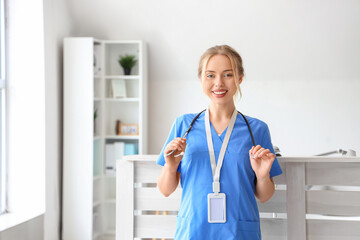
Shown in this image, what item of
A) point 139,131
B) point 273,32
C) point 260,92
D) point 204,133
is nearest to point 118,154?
point 139,131

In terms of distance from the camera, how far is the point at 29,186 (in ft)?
13.4

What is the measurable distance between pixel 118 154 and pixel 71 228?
82cm

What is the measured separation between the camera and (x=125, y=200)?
239cm

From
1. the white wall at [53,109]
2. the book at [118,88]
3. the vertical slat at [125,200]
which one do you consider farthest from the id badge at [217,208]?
the book at [118,88]

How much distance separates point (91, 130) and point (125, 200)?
211cm

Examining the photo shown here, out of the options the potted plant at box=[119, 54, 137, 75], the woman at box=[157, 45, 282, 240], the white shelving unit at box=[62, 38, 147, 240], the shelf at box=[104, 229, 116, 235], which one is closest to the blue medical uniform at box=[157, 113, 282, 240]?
the woman at box=[157, 45, 282, 240]

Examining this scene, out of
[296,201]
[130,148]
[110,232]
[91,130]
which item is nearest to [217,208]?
[296,201]

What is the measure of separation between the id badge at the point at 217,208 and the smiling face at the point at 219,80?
36 centimetres

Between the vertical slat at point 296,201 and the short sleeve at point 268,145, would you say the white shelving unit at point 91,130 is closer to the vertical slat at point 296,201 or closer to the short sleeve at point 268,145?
the vertical slat at point 296,201

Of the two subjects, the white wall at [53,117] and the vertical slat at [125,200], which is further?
the white wall at [53,117]

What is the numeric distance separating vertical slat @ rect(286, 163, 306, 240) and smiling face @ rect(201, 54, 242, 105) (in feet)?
2.12

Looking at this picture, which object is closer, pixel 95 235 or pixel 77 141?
pixel 77 141

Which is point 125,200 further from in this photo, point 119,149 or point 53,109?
point 119,149

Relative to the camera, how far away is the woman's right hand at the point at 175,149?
172cm
